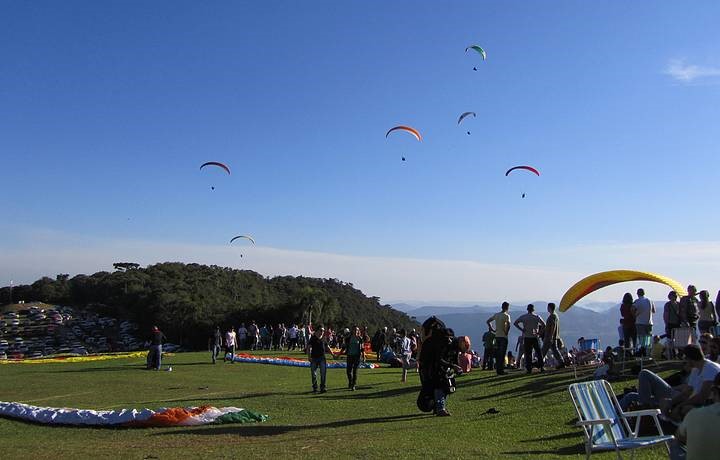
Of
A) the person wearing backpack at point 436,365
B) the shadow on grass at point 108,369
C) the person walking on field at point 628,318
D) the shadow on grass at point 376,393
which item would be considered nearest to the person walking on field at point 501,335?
the shadow on grass at point 376,393

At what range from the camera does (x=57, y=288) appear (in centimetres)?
8056

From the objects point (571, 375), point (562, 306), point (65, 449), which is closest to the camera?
point (65, 449)

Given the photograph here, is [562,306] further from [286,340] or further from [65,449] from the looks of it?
[286,340]

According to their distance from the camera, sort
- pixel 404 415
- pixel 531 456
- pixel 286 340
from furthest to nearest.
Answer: pixel 286 340 < pixel 404 415 < pixel 531 456

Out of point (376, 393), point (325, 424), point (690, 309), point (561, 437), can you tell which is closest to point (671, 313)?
point (690, 309)

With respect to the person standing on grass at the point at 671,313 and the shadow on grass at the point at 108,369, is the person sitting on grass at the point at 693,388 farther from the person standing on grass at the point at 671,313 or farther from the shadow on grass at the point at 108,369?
the shadow on grass at the point at 108,369

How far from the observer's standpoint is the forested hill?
5378 cm

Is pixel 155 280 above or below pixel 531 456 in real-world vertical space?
above

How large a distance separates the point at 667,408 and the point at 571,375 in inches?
337

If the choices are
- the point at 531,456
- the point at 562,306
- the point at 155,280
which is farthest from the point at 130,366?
the point at 155,280

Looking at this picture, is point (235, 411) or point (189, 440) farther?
point (235, 411)

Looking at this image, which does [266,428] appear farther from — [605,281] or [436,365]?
[605,281]

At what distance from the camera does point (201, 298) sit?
63656 millimetres

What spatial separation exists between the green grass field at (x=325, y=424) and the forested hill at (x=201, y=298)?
24.6 m
